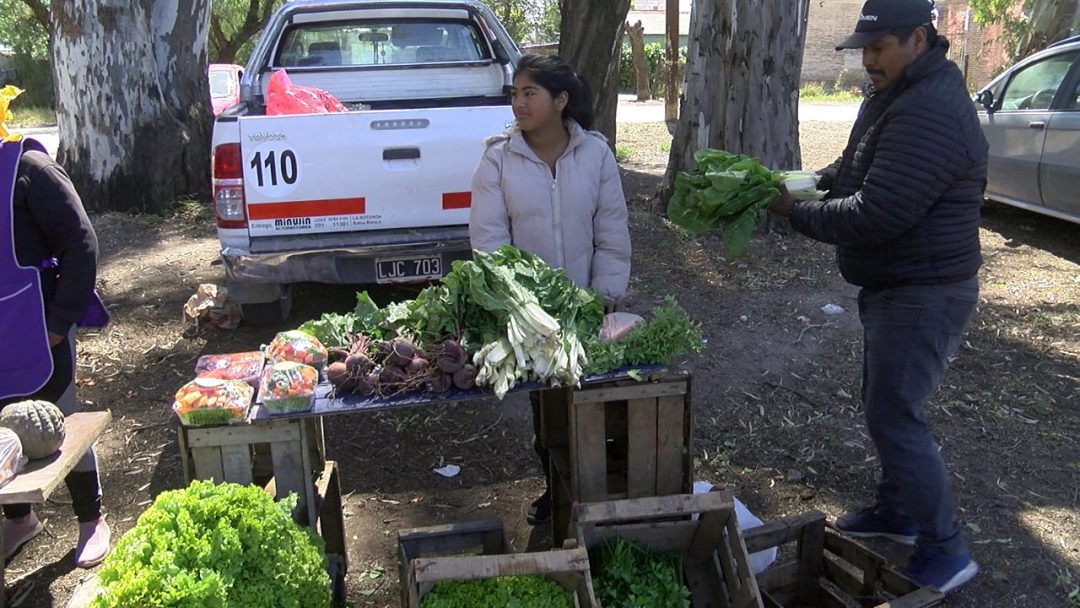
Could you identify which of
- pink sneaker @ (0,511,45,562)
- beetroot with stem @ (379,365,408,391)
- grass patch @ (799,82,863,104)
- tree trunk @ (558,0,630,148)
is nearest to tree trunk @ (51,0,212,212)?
tree trunk @ (558,0,630,148)

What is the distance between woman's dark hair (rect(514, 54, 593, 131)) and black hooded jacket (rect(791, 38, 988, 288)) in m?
0.95

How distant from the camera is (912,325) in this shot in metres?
3.19

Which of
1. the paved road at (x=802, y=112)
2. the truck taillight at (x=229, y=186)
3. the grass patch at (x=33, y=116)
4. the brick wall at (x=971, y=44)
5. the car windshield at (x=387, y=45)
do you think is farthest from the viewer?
the brick wall at (x=971, y=44)

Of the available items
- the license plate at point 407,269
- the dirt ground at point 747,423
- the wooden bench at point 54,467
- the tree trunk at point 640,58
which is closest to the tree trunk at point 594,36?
the dirt ground at point 747,423

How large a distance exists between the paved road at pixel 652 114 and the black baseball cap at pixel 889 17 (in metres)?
15.9

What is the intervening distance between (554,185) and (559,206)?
0.09 meters

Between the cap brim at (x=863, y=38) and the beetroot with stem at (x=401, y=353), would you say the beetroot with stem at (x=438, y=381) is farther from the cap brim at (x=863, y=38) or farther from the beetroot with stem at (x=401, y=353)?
the cap brim at (x=863, y=38)

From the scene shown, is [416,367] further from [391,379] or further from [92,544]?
[92,544]

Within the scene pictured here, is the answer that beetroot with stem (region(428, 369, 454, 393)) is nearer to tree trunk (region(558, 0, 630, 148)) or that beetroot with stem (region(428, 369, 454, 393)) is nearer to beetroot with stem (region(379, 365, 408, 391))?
beetroot with stem (region(379, 365, 408, 391))

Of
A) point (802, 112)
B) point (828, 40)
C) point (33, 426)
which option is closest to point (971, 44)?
point (828, 40)

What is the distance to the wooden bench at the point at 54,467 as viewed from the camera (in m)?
2.57

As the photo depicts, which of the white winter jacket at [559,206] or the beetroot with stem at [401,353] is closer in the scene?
the beetroot with stem at [401,353]

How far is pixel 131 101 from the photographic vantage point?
9.00 meters

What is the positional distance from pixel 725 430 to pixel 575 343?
2.21 metres
